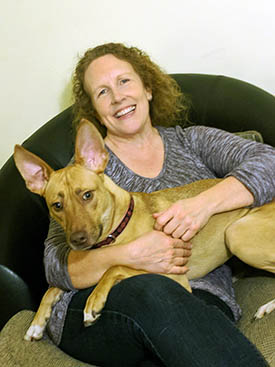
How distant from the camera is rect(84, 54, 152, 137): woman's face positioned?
2150mm

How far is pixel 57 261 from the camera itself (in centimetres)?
187

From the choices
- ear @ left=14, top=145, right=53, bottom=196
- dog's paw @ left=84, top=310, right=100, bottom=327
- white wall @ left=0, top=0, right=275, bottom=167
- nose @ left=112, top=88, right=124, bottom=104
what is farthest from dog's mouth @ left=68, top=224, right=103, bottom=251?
white wall @ left=0, top=0, right=275, bottom=167

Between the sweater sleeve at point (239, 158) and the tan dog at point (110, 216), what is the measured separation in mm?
127

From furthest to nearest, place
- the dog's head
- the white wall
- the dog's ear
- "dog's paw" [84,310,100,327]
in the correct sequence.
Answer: the white wall, the dog's ear, the dog's head, "dog's paw" [84,310,100,327]

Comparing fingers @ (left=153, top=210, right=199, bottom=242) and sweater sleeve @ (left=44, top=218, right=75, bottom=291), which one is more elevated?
fingers @ (left=153, top=210, right=199, bottom=242)

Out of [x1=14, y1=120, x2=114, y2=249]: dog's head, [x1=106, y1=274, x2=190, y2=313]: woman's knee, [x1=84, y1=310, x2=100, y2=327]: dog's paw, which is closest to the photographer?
[x1=106, y1=274, x2=190, y2=313]: woman's knee

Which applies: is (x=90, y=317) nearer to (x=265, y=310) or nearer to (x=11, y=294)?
(x=11, y=294)

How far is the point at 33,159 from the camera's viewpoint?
183cm

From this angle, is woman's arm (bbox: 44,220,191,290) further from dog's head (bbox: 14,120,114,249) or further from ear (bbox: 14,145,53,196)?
ear (bbox: 14,145,53,196)

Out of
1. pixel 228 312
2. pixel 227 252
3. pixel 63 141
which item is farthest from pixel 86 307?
pixel 63 141

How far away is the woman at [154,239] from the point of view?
1.37m

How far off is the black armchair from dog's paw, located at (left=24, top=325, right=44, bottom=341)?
0.38 feet

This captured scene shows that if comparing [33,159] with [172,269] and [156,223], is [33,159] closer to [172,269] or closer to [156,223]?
[156,223]

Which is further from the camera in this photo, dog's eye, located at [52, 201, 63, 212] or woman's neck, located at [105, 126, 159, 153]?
woman's neck, located at [105, 126, 159, 153]
